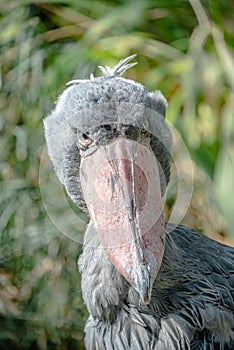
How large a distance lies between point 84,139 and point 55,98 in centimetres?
145

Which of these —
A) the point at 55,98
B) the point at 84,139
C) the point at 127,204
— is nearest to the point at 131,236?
the point at 127,204

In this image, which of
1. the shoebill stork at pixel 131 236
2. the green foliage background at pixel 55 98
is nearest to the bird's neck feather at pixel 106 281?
the shoebill stork at pixel 131 236

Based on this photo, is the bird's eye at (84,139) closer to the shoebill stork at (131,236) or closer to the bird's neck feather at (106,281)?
the shoebill stork at (131,236)

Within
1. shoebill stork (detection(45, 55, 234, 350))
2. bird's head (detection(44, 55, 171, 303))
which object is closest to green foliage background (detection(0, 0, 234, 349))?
shoebill stork (detection(45, 55, 234, 350))

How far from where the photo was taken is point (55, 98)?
304 cm

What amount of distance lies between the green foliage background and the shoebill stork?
24.8 inches

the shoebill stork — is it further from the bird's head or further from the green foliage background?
the green foliage background

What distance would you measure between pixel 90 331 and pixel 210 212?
1.23 m

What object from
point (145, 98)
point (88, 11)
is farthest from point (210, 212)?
point (145, 98)

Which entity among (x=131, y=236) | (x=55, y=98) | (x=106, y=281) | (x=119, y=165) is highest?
(x=55, y=98)

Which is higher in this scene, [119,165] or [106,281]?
[119,165]

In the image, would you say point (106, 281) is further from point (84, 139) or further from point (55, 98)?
point (55, 98)

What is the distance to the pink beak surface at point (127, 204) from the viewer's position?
1.48 meters

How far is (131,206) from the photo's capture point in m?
1.52
